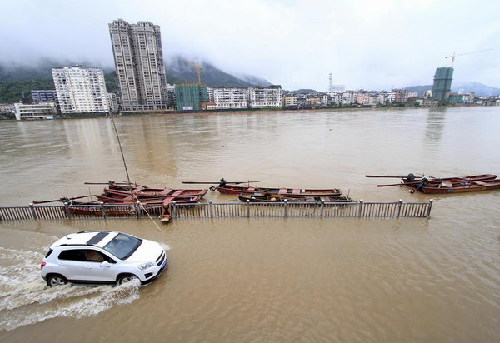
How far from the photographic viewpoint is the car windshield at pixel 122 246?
798 cm

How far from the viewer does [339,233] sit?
11.6 meters

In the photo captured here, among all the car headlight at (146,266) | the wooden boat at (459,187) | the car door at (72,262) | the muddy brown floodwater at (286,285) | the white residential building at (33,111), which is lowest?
the wooden boat at (459,187)

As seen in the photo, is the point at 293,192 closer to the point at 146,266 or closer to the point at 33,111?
the point at 146,266

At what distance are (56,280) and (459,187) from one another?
23.0 meters

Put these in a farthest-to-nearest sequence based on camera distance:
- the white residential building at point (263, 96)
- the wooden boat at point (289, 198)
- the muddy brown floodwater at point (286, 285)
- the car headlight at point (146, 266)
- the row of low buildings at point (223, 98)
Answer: the white residential building at point (263, 96) < the row of low buildings at point (223, 98) < the wooden boat at point (289, 198) < the car headlight at point (146, 266) < the muddy brown floodwater at point (286, 285)

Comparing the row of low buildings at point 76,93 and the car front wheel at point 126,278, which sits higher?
the row of low buildings at point 76,93

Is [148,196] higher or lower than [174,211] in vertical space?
lower

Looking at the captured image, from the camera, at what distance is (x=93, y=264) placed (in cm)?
780

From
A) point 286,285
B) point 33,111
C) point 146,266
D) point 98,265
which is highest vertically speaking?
point 33,111

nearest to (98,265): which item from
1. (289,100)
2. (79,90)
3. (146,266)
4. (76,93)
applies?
(146,266)

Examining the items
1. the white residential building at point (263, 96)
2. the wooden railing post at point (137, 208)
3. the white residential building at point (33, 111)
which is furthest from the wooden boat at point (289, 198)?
the white residential building at point (263, 96)

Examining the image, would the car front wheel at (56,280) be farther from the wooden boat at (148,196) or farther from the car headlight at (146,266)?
the wooden boat at (148,196)

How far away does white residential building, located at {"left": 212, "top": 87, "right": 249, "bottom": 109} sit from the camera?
6083 inches

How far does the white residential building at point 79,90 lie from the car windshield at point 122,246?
142 m
